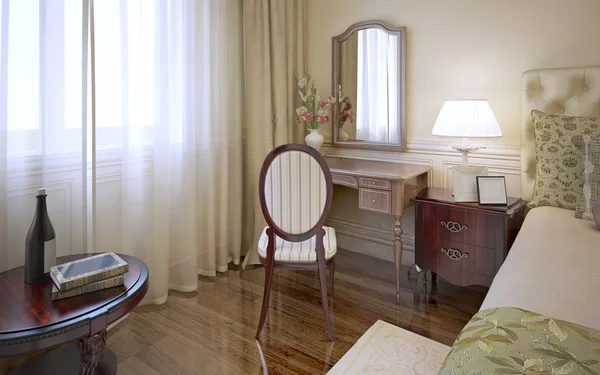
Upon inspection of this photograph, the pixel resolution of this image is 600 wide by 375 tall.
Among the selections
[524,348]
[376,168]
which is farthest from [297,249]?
[524,348]

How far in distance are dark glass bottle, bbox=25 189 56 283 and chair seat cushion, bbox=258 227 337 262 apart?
1006 mm

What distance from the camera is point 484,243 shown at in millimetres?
2387

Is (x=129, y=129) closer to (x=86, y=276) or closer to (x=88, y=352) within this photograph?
(x=86, y=276)

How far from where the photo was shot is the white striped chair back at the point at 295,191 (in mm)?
2180

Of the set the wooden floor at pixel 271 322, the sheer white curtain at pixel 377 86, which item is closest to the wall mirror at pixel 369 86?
the sheer white curtain at pixel 377 86

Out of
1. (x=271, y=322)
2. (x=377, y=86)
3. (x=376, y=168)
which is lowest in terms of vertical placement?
(x=271, y=322)

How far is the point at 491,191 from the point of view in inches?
95.9

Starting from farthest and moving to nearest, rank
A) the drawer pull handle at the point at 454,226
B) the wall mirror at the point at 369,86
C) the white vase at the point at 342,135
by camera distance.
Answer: the white vase at the point at 342,135 < the wall mirror at the point at 369,86 < the drawer pull handle at the point at 454,226

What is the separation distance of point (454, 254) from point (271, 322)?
117 centimetres

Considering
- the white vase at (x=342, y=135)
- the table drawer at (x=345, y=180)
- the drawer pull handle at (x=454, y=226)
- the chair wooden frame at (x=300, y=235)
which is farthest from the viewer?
the white vase at (x=342, y=135)

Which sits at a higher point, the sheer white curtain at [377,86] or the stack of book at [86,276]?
the sheer white curtain at [377,86]

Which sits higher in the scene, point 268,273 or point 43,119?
point 43,119

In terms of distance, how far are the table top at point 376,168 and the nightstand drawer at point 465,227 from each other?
1.10 feet

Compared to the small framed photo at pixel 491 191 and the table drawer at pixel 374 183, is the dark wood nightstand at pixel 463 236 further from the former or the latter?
the table drawer at pixel 374 183
